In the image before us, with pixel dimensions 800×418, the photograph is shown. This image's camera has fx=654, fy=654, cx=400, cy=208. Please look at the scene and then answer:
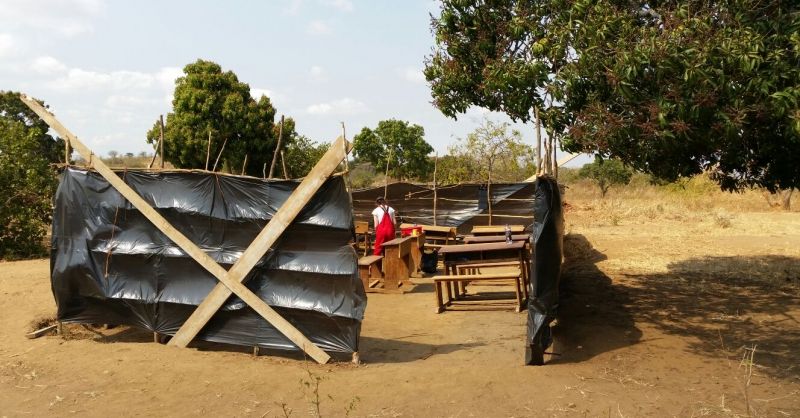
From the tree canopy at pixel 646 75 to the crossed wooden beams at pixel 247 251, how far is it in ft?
7.83

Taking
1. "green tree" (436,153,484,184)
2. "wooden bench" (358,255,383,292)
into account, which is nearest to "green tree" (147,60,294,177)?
"green tree" (436,153,484,184)

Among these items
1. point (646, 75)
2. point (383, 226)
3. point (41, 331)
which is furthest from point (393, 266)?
point (646, 75)

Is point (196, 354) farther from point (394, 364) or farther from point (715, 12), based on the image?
point (715, 12)

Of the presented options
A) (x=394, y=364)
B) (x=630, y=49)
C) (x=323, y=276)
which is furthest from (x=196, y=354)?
(x=630, y=49)

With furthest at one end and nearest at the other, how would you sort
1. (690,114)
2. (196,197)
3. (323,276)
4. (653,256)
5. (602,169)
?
1. (602,169)
2. (653,256)
3. (196,197)
4. (323,276)
5. (690,114)

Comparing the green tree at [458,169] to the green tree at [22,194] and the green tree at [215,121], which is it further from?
the green tree at [22,194]

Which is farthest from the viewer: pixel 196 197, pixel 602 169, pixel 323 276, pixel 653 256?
pixel 602 169

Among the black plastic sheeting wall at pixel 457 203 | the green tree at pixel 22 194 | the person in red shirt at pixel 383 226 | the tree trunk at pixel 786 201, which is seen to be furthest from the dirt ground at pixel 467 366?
the tree trunk at pixel 786 201

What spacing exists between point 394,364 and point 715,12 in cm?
459

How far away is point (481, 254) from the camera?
34.1 feet

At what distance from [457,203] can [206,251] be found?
10.5 metres

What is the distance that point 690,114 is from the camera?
219 inches

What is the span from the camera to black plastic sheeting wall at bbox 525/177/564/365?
6434 mm

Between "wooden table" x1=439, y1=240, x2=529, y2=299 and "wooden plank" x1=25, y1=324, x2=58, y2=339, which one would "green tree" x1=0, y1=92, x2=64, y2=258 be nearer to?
"wooden plank" x1=25, y1=324, x2=58, y2=339
